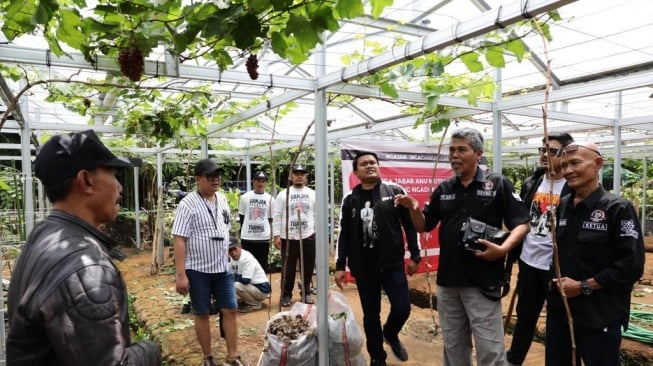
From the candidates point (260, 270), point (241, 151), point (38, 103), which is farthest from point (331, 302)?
point (241, 151)

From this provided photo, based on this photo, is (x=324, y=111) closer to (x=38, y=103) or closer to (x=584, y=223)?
(x=584, y=223)

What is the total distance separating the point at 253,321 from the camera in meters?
5.02

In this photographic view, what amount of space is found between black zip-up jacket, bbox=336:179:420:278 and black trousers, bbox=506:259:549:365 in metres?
0.83

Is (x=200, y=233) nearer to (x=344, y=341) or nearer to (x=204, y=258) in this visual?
(x=204, y=258)

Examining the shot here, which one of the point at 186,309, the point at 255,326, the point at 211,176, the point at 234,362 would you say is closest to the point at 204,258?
the point at 211,176

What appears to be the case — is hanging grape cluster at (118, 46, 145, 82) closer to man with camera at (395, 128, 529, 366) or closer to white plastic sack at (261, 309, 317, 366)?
man with camera at (395, 128, 529, 366)

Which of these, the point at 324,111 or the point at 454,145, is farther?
the point at 324,111

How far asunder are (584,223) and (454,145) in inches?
34.3

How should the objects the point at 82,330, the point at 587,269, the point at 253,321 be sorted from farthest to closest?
1. the point at 253,321
2. the point at 587,269
3. the point at 82,330

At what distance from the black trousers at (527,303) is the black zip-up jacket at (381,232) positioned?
0.83 metres

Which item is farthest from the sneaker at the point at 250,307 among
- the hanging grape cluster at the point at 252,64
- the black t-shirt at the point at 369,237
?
the hanging grape cluster at the point at 252,64

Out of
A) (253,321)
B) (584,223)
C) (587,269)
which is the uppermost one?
(584,223)

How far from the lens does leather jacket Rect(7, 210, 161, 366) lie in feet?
3.74

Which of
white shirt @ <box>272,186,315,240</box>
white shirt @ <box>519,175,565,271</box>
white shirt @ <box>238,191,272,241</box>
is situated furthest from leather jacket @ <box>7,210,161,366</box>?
white shirt @ <box>238,191,272,241</box>
